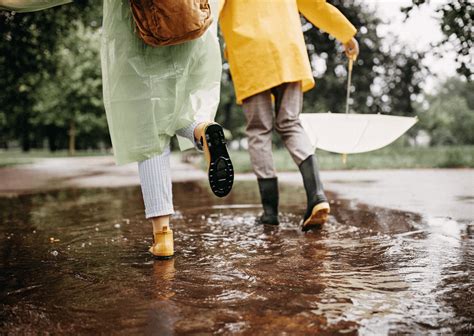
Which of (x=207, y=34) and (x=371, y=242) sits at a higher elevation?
(x=207, y=34)

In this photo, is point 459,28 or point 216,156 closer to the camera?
point 216,156

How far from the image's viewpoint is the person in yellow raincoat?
124 inches

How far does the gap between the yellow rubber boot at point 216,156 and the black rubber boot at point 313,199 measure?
79 cm

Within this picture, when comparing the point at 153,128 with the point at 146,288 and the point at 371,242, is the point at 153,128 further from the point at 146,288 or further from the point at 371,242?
the point at 371,242

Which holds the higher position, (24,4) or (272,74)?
(24,4)

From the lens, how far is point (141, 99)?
236 centimetres

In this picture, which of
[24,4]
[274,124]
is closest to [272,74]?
[274,124]

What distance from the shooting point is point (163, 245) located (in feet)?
7.70

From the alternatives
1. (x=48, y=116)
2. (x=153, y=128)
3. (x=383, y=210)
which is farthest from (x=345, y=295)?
(x=48, y=116)

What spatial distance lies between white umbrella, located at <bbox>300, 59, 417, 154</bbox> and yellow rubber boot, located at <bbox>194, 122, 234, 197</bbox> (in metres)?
1.85

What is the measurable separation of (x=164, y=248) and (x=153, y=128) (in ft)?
1.81

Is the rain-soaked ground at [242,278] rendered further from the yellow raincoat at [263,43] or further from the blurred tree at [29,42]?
the blurred tree at [29,42]

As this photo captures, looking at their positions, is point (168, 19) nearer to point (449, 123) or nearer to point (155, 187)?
point (155, 187)

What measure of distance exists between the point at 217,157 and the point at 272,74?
102 centimetres
